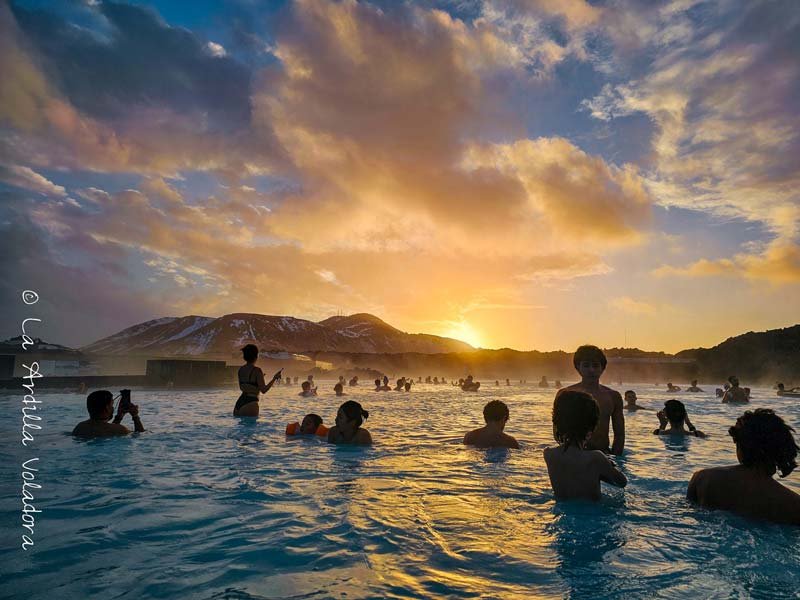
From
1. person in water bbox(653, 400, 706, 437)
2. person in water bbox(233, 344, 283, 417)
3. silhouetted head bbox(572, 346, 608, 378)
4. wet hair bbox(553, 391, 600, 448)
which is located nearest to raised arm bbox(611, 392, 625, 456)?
silhouetted head bbox(572, 346, 608, 378)

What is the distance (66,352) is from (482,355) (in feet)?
284

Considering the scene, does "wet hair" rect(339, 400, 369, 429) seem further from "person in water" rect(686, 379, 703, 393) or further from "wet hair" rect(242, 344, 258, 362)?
"person in water" rect(686, 379, 703, 393)

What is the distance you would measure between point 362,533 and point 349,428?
180 inches

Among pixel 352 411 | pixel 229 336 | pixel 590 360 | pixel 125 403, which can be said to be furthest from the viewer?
pixel 229 336

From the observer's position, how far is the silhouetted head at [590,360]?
627 cm

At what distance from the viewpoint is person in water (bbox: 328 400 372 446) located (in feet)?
27.3

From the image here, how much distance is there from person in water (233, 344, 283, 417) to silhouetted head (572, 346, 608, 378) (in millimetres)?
7462

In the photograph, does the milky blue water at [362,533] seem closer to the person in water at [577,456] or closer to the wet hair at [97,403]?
the person in water at [577,456]

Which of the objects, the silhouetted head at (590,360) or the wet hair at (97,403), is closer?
the silhouetted head at (590,360)

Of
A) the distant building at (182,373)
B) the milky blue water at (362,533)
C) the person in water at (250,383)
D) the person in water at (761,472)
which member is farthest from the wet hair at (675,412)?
the distant building at (182,373)

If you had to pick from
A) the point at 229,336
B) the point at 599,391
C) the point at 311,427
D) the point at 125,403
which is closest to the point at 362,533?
the point at 599,391

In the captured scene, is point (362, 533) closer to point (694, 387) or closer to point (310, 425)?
point (310, 425)

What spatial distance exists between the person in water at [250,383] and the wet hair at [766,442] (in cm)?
943

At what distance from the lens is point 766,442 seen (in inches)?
159
